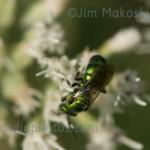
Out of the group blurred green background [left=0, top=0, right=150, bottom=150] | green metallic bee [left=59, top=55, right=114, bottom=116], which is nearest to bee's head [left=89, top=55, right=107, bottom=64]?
→ green metallic bee [left=59, top=55, right=114, bottom=116]

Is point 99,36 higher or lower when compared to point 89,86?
higher

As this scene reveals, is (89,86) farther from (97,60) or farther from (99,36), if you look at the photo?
(99,36)

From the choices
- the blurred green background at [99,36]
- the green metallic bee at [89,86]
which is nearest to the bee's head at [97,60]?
the green metallic bee at [89,86]

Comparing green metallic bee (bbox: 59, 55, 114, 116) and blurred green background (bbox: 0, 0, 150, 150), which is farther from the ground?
blurred green background (bbox: 0, 0, 150, 150)

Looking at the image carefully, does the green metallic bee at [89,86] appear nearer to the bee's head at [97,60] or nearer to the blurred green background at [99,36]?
the bee's head at [97,60]

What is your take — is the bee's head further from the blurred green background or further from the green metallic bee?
the blurred green background

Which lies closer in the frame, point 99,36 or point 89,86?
point 89,86

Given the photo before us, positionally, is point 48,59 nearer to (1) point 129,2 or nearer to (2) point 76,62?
(2) point 76,62

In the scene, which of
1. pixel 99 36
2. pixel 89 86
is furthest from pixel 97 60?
pixel 99 36
